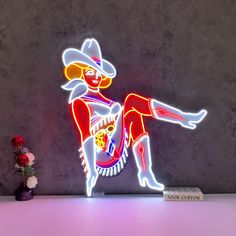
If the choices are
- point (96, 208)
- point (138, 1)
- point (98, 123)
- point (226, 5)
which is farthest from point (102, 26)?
point (96, 208)

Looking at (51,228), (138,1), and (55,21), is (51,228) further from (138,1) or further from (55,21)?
(138,1)

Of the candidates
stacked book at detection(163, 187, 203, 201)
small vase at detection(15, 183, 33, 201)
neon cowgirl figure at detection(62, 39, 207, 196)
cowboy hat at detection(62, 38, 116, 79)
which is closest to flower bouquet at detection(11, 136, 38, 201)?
small vase at detection(15, 183, 33, 201)

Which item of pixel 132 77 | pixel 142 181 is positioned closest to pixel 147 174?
pixel 142 181

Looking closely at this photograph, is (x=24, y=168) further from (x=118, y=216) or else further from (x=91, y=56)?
(x=91, y=56)

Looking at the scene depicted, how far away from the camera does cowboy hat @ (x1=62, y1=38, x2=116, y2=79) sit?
2.00m

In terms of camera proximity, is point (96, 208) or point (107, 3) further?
point (107, 3)

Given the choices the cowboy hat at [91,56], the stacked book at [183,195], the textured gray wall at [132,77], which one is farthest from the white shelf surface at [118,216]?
the cowboy hat at [91,56]

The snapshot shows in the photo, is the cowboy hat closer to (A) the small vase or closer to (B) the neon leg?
(B) the neon leg

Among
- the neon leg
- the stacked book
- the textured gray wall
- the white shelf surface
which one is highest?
the textured gray wall

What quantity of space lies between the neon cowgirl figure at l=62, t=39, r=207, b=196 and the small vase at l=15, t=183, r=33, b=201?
361 mm

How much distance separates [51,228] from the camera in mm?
1574

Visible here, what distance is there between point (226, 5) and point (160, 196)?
1.23 m

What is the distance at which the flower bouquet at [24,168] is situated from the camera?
1.99 metres

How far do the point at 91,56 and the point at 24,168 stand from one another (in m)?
0.79
